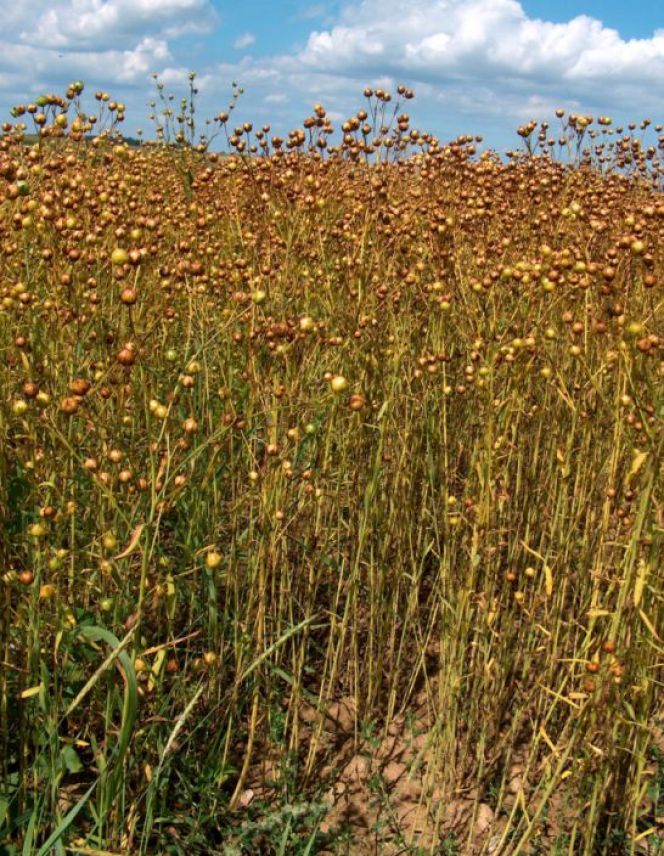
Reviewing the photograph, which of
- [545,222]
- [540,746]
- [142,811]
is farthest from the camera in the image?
[545,222]

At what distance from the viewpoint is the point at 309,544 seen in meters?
2.28

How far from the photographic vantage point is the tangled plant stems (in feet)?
5.74

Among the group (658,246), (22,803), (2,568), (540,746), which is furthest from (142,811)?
(658,246)

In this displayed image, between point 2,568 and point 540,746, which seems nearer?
point 2,568

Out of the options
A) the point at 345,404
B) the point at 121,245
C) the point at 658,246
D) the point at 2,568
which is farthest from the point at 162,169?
the point at 2,568

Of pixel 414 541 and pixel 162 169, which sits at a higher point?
pixel 162 169

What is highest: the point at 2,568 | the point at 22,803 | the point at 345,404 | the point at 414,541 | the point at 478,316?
the point at 478,316

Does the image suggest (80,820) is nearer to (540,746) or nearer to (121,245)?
(540,746)

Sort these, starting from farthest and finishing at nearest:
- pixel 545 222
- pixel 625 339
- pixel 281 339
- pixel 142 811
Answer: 1. pixel 545 222
2. pixel 281 339
3. pixel 142 811
4. pixel 625 339

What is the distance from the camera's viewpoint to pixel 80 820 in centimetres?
194

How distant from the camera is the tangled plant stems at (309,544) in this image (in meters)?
1.75

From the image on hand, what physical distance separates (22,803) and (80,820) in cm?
23

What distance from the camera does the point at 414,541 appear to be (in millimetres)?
2715

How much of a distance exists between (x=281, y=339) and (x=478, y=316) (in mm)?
928
